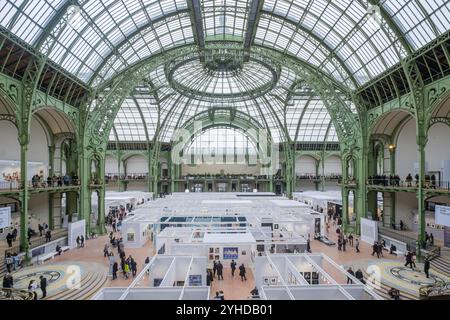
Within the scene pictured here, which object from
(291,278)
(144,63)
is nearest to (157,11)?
(144,63)

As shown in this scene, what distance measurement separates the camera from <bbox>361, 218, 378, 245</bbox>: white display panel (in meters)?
27.6

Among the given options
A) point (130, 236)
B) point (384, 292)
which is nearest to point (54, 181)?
point (130, 236)

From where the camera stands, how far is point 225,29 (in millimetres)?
36938

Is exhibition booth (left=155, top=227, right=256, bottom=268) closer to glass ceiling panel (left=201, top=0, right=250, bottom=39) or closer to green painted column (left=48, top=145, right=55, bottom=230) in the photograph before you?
green painted column (left=48, top=145, right=55, bottom=230)

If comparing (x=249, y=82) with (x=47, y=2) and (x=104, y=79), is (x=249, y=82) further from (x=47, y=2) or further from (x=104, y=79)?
(x=47, y=2)

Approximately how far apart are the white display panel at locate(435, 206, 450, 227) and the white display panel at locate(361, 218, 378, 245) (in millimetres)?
6900

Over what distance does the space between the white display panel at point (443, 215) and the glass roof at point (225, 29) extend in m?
12.2

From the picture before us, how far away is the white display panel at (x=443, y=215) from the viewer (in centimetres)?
2022

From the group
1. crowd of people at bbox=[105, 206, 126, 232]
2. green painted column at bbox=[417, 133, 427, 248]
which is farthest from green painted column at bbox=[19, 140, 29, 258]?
green painted column at bbox=[417, 133, 427, 248]

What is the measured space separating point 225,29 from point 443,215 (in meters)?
30.7

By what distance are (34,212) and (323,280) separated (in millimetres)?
29936

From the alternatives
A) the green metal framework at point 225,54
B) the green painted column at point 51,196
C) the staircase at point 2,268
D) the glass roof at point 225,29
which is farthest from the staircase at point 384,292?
the green painted column at point 51,196

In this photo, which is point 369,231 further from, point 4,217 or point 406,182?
point 4,217

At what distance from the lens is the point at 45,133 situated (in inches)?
1248
